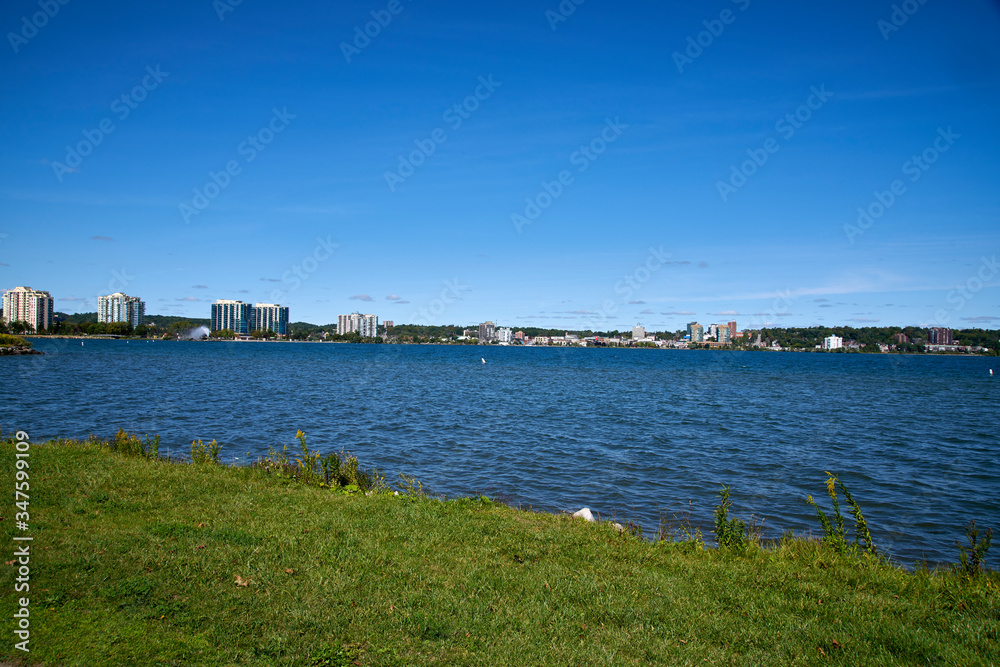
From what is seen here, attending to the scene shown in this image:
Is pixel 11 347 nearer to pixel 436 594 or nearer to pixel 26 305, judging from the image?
pixel 436 594

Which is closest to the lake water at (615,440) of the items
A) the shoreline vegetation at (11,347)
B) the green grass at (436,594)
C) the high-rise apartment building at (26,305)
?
the green grass at (436,594)

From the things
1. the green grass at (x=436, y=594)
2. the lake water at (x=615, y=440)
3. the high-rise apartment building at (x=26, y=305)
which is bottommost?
the lake water at (x=615, y=440)

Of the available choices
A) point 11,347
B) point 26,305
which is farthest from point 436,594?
point 26,305

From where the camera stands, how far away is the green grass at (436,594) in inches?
217

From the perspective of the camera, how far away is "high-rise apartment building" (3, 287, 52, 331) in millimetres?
184250

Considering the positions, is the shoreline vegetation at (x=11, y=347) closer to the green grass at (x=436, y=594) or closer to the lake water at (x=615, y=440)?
the lake water at (x=615, y=440)

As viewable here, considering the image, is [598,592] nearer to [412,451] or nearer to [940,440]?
[412,451]

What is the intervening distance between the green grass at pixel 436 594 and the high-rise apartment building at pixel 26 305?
225m

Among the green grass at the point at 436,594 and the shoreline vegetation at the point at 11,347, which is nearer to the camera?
the green grass at the point at 436,594

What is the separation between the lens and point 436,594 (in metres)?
6.64

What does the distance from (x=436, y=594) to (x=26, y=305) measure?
9430 inches

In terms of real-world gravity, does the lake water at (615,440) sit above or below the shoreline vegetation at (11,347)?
below

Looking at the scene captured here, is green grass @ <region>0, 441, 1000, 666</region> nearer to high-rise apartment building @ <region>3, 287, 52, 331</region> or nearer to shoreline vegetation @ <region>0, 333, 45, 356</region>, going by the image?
shoreline vegetation @ <region>0, 333, 45, 356</region>

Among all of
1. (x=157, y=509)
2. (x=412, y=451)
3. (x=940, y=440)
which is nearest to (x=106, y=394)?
(x=412, y=451)
